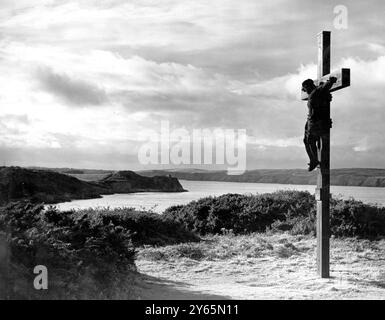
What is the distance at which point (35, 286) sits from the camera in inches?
246

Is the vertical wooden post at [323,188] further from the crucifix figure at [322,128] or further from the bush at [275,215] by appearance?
the bush at [275,215]

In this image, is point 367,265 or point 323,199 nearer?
point 323,199

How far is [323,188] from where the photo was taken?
927 cm

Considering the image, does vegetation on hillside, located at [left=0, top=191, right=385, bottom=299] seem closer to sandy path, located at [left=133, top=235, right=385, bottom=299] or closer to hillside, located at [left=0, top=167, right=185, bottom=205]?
sandy path, located at [left=133, top=235, right=385, bottom=299]

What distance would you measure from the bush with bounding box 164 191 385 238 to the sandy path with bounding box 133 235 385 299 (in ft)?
3.18

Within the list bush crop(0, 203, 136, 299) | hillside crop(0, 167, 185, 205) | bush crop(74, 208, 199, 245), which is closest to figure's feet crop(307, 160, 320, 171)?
bush crop(0, 203, 136, 299)

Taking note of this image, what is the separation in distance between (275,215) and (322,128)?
835cm

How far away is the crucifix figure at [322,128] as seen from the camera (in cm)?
879

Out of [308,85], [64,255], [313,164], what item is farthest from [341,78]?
[64,255]

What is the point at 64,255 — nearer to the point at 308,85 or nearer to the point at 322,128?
the point at 322,128
